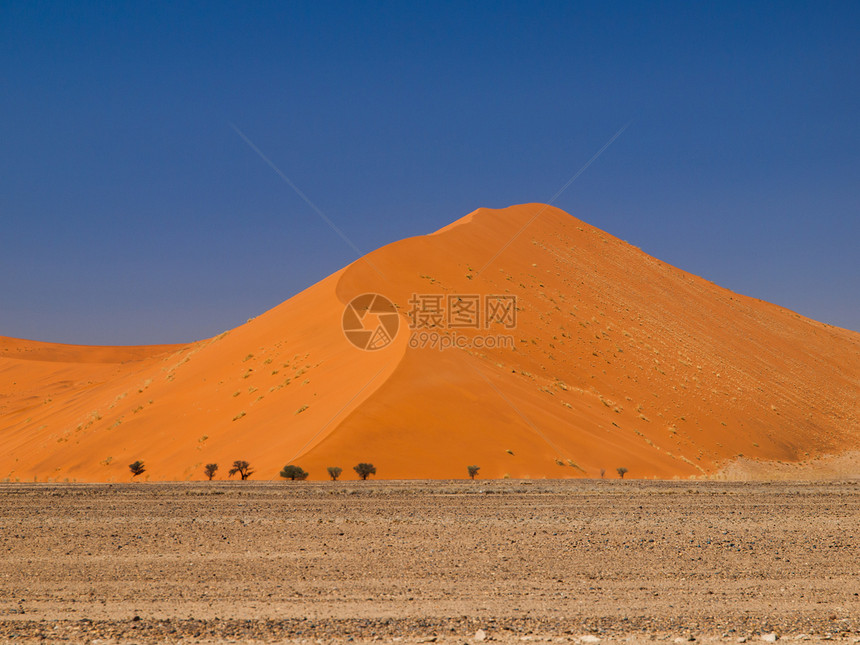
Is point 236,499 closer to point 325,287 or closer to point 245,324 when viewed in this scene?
point 325,287

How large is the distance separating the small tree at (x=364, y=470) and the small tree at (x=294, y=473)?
1435 mm

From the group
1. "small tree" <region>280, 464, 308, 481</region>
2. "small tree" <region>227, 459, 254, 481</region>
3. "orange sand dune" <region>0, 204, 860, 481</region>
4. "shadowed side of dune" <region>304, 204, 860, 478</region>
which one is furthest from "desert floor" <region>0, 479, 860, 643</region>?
"shadowed side of dune" <region>304, 204, 860, 478</region>

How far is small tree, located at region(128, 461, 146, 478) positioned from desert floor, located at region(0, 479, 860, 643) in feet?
27.7

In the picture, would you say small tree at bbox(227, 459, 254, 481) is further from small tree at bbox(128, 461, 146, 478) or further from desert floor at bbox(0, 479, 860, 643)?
desert floor at bbox(0, 479, 860, 643)

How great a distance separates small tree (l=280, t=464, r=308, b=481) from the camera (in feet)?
59.9

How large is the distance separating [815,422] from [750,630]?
3923cm

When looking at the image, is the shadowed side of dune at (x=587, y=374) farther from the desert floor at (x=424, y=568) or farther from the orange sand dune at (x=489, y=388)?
the desert floor at (x=424, y=568)

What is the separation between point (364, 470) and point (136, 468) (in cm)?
853

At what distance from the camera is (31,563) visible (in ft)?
27.3

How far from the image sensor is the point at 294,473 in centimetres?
1827

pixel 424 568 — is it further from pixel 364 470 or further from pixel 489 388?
pixel 489 388

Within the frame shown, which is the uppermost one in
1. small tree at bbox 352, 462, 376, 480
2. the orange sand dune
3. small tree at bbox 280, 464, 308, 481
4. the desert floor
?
the orange sand dune

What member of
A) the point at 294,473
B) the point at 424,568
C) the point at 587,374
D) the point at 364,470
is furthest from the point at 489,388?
the point at 424,568

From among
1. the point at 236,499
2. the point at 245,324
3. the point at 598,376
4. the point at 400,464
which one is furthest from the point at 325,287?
the point at 236,499
